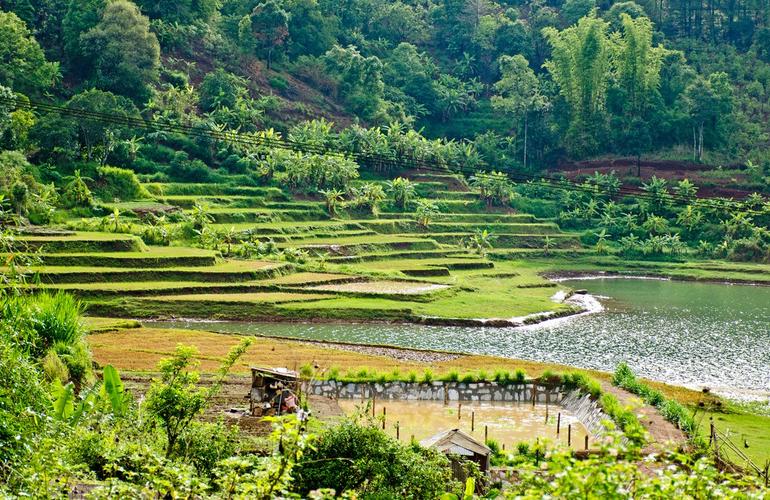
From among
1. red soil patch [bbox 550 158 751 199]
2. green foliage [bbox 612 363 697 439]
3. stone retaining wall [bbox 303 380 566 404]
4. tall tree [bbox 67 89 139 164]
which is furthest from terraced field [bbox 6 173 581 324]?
green foliage [bbox 612 363 697 439]

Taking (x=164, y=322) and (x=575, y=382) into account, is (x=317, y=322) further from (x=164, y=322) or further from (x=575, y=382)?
(x=575, y=382)

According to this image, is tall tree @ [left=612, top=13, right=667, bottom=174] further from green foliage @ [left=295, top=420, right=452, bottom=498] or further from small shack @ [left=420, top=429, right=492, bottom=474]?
green foliage @ [left=295, top=420, right=452, bottom=498]

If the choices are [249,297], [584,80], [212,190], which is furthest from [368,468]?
[584,80]

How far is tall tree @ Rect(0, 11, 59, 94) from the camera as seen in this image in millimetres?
60000

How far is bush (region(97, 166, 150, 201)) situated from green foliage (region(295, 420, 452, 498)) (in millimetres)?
42453

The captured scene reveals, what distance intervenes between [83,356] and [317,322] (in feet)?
61.2

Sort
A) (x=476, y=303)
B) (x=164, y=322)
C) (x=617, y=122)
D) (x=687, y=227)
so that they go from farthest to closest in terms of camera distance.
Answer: (x=617, y=122), (x=687, y=227), (x=476, y=303), (x=164, y=322)

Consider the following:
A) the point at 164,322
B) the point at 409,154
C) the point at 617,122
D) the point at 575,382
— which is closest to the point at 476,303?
the point at 164,322

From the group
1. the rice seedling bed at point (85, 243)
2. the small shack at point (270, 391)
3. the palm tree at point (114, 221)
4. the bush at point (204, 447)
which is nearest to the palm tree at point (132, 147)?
the palm tree at point (114, 221)

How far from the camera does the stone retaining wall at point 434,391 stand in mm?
25156

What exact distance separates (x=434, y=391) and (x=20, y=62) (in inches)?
1733

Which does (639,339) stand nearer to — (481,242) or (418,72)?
(481,242)

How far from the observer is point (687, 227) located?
6962 cm

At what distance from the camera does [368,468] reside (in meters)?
13.1
